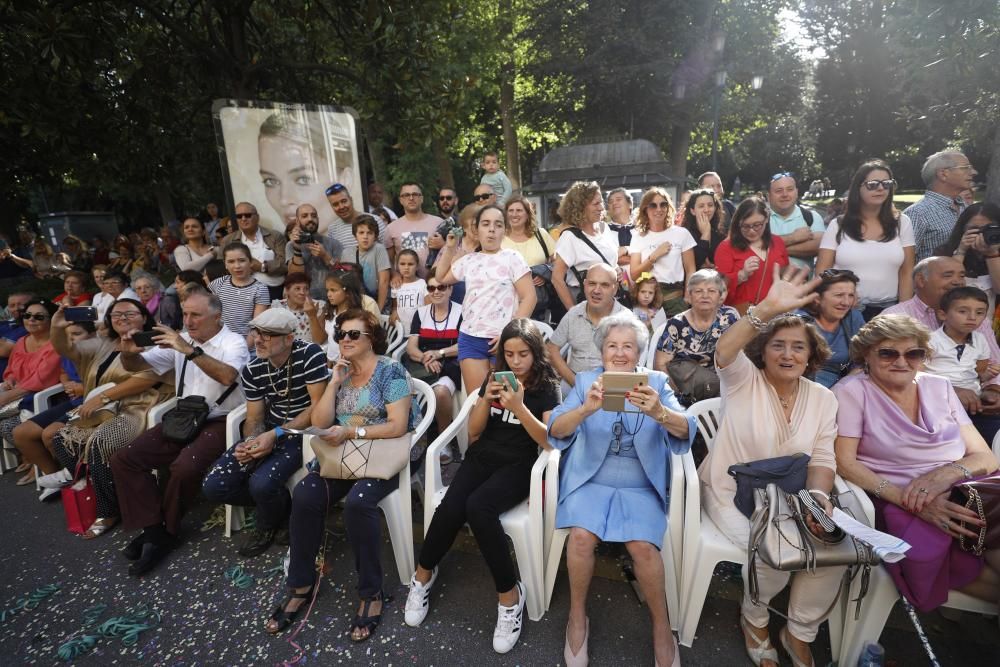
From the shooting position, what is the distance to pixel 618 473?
8.07 ft

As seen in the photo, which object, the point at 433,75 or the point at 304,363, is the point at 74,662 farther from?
the point at 433,75

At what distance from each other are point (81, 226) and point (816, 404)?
78.2 ft

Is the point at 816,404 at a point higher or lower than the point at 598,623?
higher

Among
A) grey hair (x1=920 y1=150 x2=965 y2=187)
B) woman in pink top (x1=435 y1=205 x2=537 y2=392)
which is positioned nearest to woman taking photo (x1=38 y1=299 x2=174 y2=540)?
woman in pink top (x1=435 y1=205 x2=537 y2=392)

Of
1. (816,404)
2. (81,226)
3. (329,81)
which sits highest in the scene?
(329,81)

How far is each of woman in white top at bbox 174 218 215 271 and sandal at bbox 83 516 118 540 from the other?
3.00 metres

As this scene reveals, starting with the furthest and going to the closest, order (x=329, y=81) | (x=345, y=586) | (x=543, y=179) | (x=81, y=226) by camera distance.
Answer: (x=81, y=226)
(x=543, y=179)
(x=329, y=81)
(x=345, y=586)

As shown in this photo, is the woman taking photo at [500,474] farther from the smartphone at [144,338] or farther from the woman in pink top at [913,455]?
the smartphone at [144,338]

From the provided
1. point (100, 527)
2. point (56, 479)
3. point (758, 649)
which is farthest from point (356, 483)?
point (56, 479)

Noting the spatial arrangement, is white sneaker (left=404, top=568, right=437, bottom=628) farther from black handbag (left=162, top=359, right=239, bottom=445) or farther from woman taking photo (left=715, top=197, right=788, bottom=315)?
woman taking photo (left=715, top=197, right=788, bottom=315)

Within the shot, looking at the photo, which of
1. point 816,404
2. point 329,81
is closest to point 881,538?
point 816,404

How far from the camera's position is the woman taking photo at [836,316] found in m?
2.89

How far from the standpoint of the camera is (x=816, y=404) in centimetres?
235

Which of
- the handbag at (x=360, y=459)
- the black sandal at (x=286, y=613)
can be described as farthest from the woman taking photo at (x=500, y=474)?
the black sandal at (x=286, y=613)
